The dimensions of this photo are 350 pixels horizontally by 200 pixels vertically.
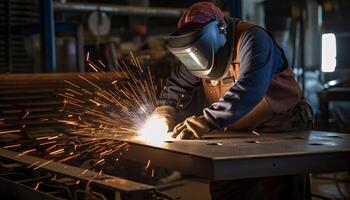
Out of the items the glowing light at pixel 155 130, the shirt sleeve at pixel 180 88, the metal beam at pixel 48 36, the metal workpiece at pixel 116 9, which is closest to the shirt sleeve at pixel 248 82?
the glowing light at pixel 155 130

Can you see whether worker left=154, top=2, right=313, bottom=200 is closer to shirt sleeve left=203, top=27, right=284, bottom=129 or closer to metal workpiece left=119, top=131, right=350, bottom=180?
shirt sleeve left=203, top=27, right=284, bottom=129

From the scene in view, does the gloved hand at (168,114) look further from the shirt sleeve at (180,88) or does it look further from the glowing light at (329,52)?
the glowing light at (329,52)

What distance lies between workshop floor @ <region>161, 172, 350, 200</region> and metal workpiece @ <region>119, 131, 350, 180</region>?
111 inches

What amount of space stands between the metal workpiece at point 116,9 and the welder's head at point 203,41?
5.59 meters

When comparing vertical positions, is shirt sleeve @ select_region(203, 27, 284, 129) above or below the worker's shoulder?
below

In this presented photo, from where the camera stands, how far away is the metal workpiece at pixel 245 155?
2076 millimetres

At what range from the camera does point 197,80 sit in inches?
128

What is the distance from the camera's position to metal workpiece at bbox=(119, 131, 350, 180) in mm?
2076

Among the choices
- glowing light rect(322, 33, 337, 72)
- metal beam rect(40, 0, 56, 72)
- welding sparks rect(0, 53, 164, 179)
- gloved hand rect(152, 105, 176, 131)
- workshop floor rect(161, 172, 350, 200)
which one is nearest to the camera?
welding sparks rect(0, 53, 164, 179)

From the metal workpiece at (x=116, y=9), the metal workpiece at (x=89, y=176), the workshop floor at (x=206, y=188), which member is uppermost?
the metal workpiece at (x=116, y=9)

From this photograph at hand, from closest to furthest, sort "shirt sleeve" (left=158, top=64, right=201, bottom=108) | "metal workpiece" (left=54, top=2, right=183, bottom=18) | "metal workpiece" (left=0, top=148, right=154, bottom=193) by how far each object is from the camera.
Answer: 1. "metal workpiece" (left=0, top=148, right=154, bottom=193)
2. "shirt sleeve" (left=158, top=64, right=201, bottom=108)
3. "metal workpiece" (left=54, top=2, right=183, bottom=18)

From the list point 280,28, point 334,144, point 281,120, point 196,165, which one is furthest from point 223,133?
point 280,28

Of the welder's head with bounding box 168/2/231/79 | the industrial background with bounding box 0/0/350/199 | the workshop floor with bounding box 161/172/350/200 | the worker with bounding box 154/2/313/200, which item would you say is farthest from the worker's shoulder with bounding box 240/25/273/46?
the workshop floor with bounding box 161/172/350/200

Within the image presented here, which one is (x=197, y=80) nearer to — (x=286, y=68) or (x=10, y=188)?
(x=286, y=68)
